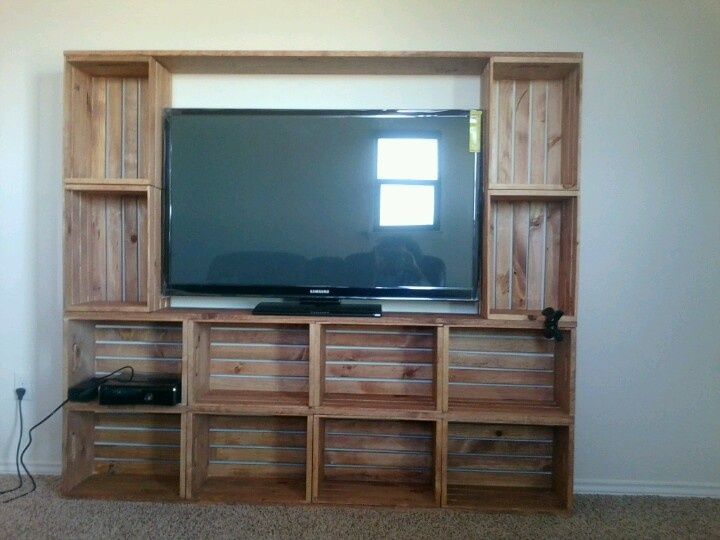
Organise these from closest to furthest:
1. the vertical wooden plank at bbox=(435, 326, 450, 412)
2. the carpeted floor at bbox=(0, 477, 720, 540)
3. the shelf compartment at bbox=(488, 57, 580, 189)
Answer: the carpeted floor at bbox=(0, 477, 720, 540), the vertical wooden plank at bbox=(435, 326, 450, 412), the shelf compartment at bbox=(488, 57, 580, 189)

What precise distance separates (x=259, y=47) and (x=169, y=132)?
0.52 meters

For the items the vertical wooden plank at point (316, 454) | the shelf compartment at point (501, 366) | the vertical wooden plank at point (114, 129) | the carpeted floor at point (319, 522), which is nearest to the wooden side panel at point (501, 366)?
the shelf compartment at point (501, 366)

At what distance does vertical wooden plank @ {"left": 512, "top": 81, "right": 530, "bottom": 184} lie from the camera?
2.07 meters

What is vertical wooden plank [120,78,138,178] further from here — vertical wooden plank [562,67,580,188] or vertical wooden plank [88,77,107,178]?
vertical wooden plank [562,67,580,188]

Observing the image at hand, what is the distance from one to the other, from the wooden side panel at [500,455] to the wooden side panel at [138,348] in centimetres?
122

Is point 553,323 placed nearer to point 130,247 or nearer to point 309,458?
point 309,458

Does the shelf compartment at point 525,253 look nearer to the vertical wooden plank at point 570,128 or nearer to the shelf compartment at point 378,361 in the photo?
the vertical wooden plank at point 570,128

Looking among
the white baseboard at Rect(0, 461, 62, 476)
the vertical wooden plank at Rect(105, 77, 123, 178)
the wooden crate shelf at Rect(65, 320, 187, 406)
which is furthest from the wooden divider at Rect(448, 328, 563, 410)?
the white baseboard at Rect(0, 461, 62, 476)

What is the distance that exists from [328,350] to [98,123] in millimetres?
1341

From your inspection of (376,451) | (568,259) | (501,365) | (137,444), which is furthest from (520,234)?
(137,444)

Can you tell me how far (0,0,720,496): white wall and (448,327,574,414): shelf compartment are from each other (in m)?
0.16

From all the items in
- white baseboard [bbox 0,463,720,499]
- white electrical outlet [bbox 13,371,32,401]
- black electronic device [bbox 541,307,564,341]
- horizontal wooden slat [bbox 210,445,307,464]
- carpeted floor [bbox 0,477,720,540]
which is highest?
black electronic device [bbox 541,307,564,341]

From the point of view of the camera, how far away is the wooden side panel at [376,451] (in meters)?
2.13

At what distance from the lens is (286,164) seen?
198 cm
